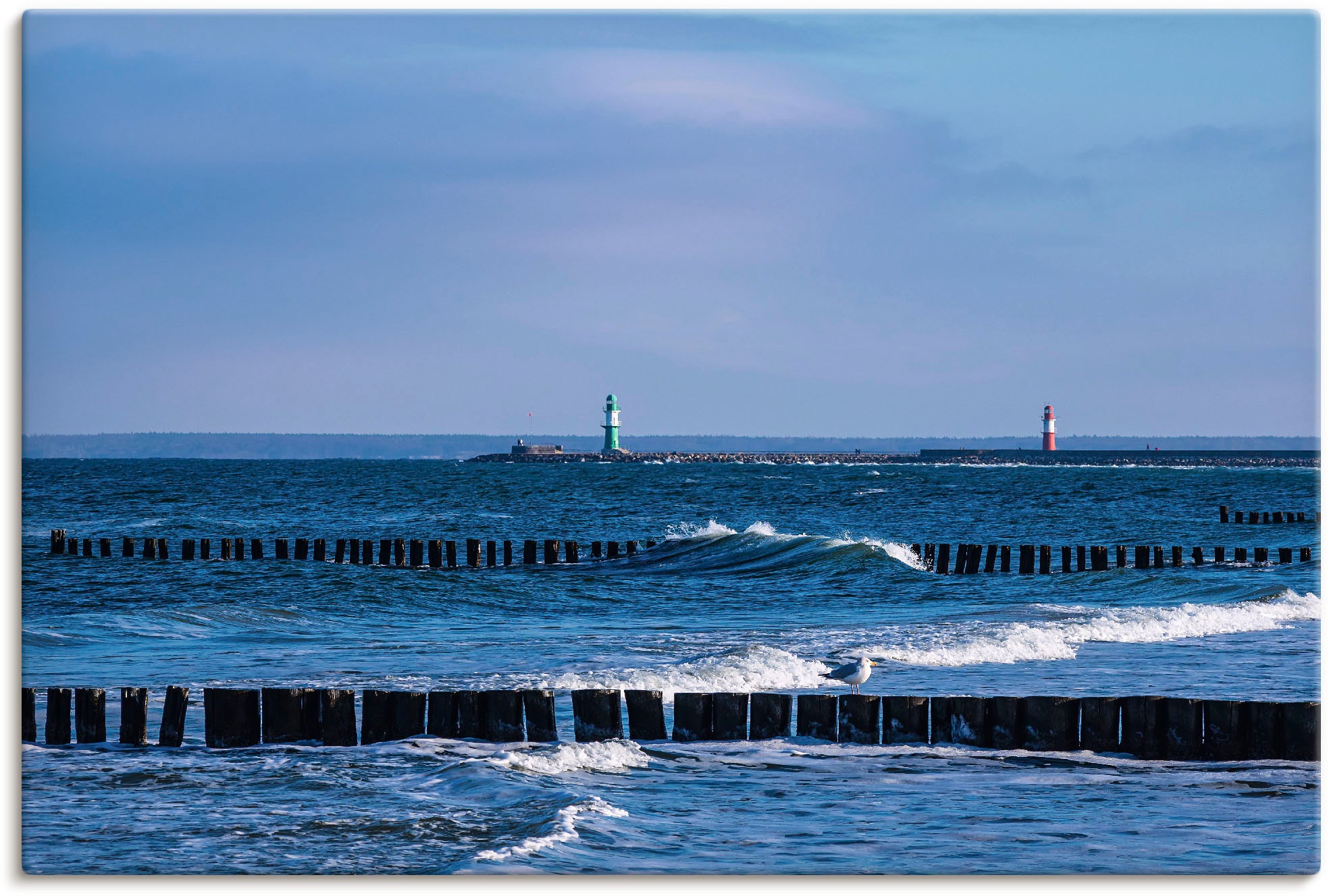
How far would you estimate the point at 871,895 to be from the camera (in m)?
5.85

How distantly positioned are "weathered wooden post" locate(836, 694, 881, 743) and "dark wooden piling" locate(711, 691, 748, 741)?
1.88ft

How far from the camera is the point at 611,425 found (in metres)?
118

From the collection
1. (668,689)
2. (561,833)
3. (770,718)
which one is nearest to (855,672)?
(770,718)

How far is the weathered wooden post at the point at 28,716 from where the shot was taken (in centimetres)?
743

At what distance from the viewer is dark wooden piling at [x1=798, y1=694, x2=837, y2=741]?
8.30 m

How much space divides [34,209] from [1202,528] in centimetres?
3516

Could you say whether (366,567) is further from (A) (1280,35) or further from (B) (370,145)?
(A) (1280,35)

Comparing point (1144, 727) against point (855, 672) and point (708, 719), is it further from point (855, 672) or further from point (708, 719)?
point (708, 719)

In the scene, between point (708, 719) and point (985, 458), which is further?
point (985, 458)

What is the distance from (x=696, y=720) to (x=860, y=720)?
980mm

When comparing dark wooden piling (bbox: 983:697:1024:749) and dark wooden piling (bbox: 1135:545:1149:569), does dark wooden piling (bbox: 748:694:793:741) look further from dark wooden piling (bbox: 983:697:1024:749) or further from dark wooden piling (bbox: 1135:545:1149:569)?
dark wooden piling (bbox: 1135:545:1149:569)

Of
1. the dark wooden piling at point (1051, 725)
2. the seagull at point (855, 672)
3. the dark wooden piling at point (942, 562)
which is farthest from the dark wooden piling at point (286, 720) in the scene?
the dark wooden piling at point (942, 562)

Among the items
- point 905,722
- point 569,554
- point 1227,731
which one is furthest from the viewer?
point 569,554

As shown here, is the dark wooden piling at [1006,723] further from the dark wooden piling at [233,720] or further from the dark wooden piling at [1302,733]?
the dark wooden piling at [233,720]
